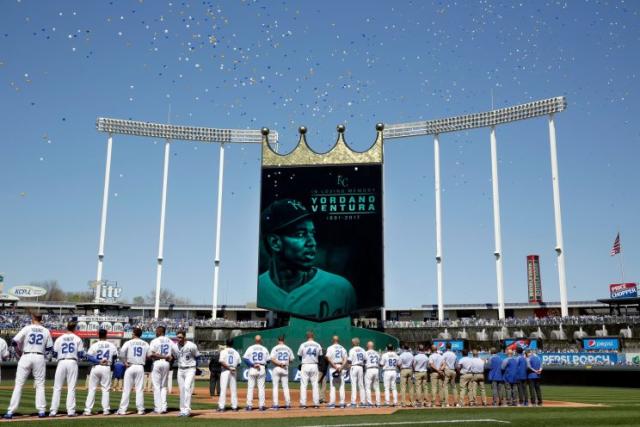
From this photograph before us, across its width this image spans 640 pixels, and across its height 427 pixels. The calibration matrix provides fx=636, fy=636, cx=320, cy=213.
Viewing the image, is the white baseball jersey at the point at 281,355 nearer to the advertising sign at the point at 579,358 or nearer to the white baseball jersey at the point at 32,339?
the white baseball jersey at the point at 32,339

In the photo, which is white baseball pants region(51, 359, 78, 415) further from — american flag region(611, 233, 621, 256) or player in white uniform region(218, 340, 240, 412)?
american flag region(611, 233, 621, 256)

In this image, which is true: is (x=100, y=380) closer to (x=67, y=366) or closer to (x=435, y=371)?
(x=67, y=366)

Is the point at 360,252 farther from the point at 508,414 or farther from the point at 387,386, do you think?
the point at 508,414

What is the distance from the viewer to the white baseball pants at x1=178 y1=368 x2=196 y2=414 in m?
13.2

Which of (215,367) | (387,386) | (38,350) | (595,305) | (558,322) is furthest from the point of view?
(595,305)

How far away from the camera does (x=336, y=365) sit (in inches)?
639

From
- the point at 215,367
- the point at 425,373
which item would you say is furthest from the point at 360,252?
the point at 425,373

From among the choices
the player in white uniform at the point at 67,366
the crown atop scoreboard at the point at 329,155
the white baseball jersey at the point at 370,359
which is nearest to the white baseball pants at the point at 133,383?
the player in white uniform at the point at 67,366

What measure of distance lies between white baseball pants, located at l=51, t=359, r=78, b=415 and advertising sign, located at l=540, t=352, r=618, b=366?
1183 inches

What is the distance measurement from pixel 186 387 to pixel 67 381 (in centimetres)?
242

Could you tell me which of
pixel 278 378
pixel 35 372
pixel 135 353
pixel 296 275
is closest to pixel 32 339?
pixel 35 372

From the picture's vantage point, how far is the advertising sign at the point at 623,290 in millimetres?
72625

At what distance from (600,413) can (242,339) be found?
2877cm

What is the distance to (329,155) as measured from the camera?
41219mm
